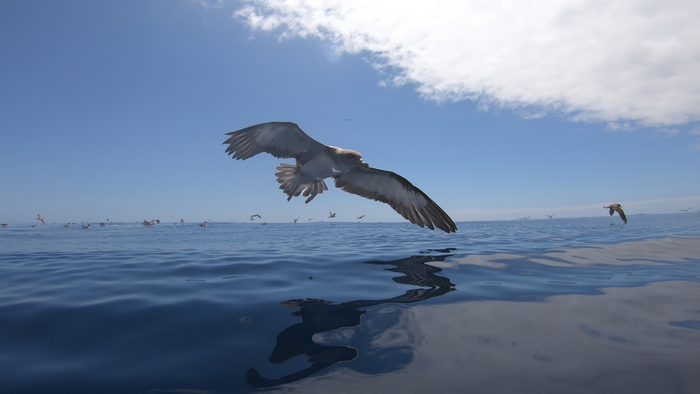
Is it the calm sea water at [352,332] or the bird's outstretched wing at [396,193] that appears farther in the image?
the bird's outstretched wing at [396,193]

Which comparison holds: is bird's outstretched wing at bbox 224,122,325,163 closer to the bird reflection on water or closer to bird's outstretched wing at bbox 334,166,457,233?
bird's outstretched wing at bbox 334,166,457,233

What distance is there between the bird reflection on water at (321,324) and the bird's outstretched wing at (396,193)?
1.92 metres

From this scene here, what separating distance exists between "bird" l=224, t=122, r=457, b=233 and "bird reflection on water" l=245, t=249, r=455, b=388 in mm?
2301

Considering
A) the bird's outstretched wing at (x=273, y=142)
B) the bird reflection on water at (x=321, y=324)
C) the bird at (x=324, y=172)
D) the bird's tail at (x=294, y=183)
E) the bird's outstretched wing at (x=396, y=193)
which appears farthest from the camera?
the bird's tail at (x=294, y=183)

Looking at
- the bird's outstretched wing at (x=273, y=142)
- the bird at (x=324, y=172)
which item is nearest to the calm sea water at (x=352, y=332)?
the bird at (x=324, y=172)

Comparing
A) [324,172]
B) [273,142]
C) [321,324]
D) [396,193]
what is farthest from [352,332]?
[273,142]

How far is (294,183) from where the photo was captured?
9172 mm

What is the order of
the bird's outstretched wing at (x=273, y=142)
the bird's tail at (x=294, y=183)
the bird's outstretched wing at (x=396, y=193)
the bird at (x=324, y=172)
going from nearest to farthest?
the bird's outstretched wing at (x=273, y=142) < the bird at (x=324, y=172) < the bird's outstretched wing at (x=396, y=193) < the bird's tail at (x=294, y=183)

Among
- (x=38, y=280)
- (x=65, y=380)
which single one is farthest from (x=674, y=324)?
(x=38, y=280)

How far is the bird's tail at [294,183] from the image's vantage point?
9.11m

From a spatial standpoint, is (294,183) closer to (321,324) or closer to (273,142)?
(273,142)

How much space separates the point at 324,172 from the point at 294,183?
958 millimetres

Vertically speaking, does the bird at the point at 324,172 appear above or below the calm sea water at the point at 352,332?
above

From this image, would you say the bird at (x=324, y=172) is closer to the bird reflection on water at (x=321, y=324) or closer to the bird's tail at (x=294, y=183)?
the bird's tail at (x=294, y=183)
